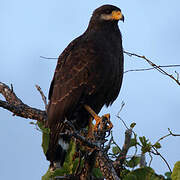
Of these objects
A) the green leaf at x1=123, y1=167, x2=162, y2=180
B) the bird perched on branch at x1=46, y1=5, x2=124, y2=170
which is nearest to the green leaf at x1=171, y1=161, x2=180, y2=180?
the green leaf at x1=123, y1=167, x2=162, y2=180

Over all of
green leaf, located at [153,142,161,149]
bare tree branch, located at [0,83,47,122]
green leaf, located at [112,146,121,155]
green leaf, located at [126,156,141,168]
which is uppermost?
bare tree branch, located at [0,83,47,122]

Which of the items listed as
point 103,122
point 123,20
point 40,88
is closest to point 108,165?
point 103,122

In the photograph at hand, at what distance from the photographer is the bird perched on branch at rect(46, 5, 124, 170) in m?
4.87

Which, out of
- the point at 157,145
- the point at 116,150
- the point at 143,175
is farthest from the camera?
the point at 116,150

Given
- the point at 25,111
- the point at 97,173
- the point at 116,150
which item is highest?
the point at 25,111

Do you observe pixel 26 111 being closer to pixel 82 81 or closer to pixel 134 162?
pixel 82 81

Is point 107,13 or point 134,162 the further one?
point 107,13

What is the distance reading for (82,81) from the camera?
489cm

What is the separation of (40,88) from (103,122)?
61.6 inches

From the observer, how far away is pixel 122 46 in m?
5.65

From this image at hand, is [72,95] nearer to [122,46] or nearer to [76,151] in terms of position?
[76,151]

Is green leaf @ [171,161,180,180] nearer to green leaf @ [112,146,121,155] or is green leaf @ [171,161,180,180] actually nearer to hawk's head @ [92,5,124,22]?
green leaf @ [112,146,121,155]

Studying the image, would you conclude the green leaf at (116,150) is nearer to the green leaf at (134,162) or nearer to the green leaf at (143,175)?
the green leaf at (134,162)

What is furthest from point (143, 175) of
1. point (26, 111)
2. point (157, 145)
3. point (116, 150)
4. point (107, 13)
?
point (107, 13)
